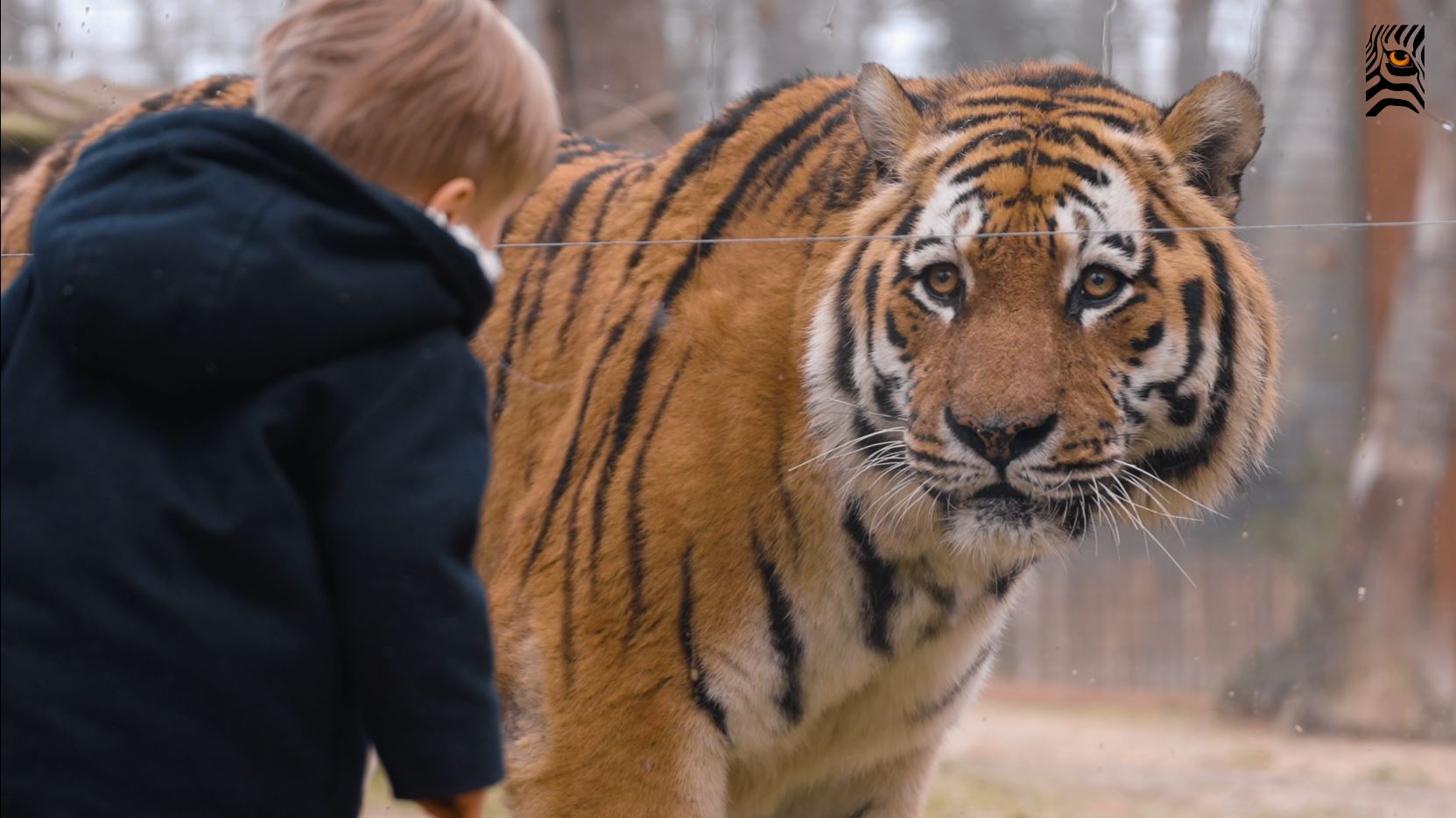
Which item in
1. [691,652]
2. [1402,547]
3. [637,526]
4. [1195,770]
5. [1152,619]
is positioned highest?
[637,526]

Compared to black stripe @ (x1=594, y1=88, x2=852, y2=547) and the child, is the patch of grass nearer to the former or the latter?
black stripe @ (x1=594, y1=88, x2=852, y2=547)

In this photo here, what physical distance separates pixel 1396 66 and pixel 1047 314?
0.91 metres

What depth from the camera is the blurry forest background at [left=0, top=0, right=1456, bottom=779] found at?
2.71m

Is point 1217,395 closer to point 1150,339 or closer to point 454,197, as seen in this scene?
point 1150,339

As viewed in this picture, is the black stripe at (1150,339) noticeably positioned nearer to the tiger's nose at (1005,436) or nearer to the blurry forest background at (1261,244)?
the tiger's nose at (1005,436)

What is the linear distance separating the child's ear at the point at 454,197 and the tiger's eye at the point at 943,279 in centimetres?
100

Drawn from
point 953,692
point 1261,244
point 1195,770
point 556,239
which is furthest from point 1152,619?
point 556,239

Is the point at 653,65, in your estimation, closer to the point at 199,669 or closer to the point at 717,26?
the point at 717,26

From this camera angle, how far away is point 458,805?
4.73 ft

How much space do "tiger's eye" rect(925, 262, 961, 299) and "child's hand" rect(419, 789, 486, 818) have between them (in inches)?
47.8

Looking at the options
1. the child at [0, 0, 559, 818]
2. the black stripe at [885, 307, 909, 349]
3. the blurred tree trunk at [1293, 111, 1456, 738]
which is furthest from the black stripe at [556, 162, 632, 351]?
the blurred tree trunk at [1293, 111, 1456, 738]

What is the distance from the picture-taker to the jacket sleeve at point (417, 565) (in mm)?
1353

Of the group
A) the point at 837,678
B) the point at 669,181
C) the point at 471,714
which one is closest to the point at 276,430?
the point at 471,714

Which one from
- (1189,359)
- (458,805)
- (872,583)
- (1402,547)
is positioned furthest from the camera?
(1402,547)
